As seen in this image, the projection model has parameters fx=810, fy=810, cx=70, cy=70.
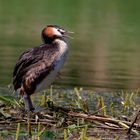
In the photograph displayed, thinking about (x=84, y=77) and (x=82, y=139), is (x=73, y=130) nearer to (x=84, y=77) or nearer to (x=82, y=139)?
(x=82, y=139)

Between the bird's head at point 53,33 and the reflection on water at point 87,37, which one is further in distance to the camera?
the reflection on water at point 87,37

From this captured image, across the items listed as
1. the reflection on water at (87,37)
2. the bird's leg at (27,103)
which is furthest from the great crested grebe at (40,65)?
the reflection on water at (87,37)

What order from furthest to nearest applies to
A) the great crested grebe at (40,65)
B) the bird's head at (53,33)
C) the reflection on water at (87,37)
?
the reflection on water at (87,37), the bird's head at (53,33), the great crested grebe at (40,65)

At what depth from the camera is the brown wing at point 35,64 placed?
424 inches

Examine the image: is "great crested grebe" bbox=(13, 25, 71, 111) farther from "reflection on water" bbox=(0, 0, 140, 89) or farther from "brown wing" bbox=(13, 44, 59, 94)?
"reflection on water" bbox=(0, 0, 140, 89)

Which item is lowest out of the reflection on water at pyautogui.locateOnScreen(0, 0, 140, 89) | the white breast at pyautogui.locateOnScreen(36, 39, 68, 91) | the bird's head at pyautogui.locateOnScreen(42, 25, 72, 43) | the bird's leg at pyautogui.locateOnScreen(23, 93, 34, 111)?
the reflection on water at pyautogui.locateOnScreen(0, 0, 140, 89)

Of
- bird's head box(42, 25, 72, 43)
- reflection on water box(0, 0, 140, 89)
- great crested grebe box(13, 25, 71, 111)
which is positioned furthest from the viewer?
reflection on water box(0, 0, 140, 89)

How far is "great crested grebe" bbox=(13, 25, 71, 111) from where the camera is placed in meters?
10.8

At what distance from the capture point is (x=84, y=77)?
16.8m

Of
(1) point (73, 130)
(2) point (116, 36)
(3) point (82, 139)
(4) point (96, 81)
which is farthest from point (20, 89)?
(2) point (116, 36)

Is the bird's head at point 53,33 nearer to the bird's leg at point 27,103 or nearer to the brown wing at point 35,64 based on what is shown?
the brown wing at point 35,64

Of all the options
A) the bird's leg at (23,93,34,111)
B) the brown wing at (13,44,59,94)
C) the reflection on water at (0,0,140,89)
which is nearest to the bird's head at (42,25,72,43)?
the brown wing at (13,44,59,94)

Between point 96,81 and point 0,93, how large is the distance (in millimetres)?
3257

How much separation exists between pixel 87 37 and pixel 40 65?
57.2ft
